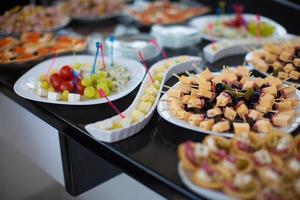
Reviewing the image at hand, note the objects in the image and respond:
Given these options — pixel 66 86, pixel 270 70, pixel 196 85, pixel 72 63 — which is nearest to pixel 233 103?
pixel 196 85

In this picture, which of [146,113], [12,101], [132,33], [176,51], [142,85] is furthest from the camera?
[132,33]

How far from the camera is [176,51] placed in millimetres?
2150

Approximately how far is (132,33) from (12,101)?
80 centimetres

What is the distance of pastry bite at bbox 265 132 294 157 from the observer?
45.0 inches

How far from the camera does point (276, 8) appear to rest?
261 cm

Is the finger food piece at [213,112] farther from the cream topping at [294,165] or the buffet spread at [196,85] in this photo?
the cream topping at [294,165]

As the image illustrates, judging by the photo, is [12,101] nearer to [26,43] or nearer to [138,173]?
[26,43]

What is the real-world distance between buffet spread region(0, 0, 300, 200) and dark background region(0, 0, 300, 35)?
123 millimetres

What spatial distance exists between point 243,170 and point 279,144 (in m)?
0.14

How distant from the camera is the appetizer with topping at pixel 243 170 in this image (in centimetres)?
104

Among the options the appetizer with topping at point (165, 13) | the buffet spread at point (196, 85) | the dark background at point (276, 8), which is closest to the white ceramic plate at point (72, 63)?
the buffet spread at point (196, 85)

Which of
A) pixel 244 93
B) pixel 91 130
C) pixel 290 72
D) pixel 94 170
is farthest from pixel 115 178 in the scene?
pixel 290 72

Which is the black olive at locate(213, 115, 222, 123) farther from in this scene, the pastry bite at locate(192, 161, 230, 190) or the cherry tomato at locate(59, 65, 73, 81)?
the cherry tomato at locate(59, 65, 73, 81)

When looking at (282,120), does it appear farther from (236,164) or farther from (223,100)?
(236,164)
